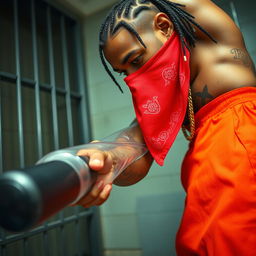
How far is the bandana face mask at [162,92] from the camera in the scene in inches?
26.5

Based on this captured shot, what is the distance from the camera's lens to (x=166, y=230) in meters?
1.26

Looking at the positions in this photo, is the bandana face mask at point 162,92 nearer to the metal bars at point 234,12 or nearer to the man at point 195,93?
the man at point 195,93

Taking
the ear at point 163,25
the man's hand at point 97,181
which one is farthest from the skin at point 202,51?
the man's hand at point 97,181

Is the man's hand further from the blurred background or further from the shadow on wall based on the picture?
the shadow on wall

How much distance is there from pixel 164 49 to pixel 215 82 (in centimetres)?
17

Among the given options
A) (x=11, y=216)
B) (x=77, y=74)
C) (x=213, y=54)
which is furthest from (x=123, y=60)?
(x=77, y=74)

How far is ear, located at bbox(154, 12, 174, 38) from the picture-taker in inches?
27.3

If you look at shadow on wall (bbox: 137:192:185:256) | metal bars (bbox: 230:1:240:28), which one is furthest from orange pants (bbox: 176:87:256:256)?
metal bars (bbox: 230:1:240:28)

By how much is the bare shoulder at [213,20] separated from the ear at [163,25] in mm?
76

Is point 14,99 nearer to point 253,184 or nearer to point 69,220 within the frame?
point 69,220

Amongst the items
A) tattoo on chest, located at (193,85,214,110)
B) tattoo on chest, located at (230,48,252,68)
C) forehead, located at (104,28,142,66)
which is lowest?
tattoo on chest, located at (193,85,214,110)

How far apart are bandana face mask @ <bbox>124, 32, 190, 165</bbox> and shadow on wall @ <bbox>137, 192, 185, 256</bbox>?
2.12 feet

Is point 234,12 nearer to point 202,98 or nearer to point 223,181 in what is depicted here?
point 202,98

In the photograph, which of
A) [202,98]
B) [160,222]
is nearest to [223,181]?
[202,98]
